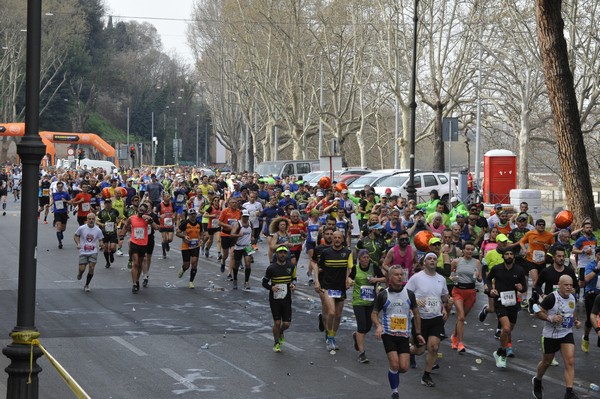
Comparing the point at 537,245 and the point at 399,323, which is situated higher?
the point at 537,245

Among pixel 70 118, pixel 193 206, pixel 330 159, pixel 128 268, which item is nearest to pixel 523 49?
pixel 330 159

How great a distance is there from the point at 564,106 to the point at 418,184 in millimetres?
15243

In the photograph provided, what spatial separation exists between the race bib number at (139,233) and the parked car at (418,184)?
17745 millimetres

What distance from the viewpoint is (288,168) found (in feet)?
157

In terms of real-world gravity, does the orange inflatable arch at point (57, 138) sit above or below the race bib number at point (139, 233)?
above

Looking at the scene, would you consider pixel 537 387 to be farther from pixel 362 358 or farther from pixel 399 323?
pixel 362 358

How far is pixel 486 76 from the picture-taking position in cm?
4459

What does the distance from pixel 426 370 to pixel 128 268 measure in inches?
469

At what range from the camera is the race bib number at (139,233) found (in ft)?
62.8

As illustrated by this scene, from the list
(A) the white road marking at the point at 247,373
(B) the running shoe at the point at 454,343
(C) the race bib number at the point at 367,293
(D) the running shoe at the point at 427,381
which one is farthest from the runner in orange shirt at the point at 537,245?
(A) the white road marking at the point at 247,373

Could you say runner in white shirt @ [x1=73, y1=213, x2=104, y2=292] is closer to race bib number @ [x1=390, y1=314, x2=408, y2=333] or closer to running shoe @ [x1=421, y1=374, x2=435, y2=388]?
running shoe @ [x1=421, y1=374, x2=435, y2=388]

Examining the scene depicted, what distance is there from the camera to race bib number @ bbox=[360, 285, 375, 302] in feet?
43.5

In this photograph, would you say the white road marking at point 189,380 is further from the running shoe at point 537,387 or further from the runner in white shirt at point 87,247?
the runner in white shirt at point 87,247

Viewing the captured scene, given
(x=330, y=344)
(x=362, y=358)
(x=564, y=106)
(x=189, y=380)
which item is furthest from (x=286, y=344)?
(x=564, y=106)
